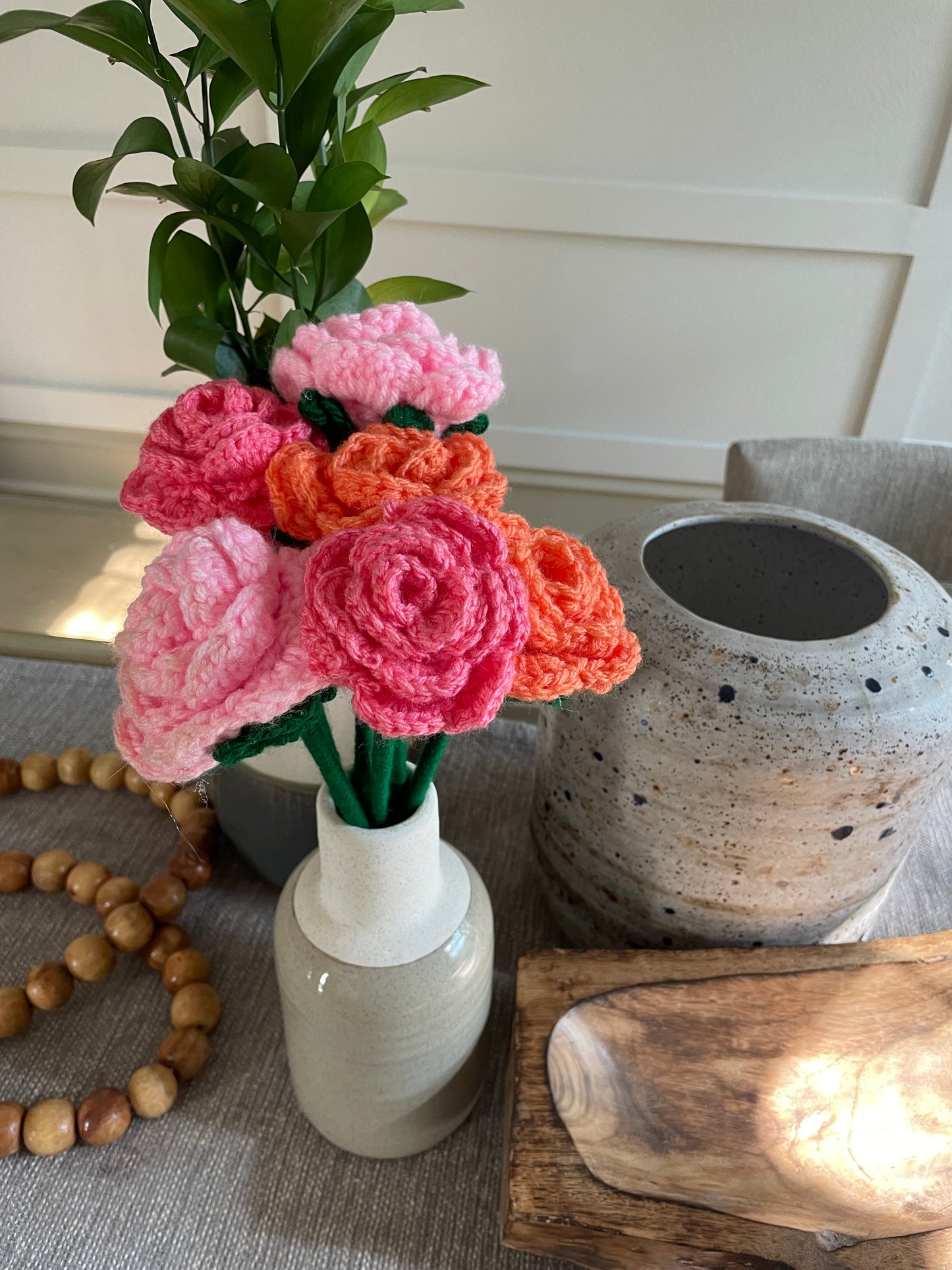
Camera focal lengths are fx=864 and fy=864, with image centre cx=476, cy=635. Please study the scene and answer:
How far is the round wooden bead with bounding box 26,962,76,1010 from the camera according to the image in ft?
1.65

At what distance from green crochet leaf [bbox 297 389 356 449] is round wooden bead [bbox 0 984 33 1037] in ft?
1.28

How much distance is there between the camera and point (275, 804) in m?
0.56

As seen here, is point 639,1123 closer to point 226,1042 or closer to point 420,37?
point 226,1042

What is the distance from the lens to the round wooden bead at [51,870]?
0.58m

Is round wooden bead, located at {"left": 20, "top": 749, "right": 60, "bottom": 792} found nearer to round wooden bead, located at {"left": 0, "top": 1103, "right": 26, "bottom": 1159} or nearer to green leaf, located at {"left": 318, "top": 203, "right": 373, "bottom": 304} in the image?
round wooden bead, located at {"left": 0, "top": 1103, "right": 26, "bottom": 1159}

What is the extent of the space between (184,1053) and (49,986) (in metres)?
0.09

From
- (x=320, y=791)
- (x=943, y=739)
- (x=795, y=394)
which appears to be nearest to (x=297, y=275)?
(x=320, y=791)

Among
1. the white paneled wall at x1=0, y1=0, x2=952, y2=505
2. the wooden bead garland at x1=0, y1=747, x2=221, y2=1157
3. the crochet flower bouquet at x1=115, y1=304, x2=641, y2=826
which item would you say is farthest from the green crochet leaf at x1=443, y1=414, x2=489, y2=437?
the white paneled wall at x1=0, y1=0, x2=952, y2=505

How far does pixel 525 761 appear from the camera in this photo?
71cm

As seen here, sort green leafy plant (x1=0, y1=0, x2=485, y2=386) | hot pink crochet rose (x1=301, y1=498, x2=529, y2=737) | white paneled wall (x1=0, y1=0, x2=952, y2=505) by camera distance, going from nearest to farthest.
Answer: hot pink crochet rose (x1=301, y1=498, x2=529, y2=737), green leafy plant (x1=0, y1=0, x2=485, y2=386), white paneled wall (x1=0, y1=0, x2=952, y2=505)

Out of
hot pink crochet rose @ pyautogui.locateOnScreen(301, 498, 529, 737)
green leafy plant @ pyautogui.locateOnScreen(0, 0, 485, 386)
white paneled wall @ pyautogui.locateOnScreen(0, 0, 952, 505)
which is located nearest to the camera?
hot pink crochet rose @ pyautogui.locateOnScreen(301, 498, 529, 737)

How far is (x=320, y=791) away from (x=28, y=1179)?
0.26m

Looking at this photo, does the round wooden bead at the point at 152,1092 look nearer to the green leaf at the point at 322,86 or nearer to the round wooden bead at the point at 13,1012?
the round wooden bead at the point at 13,1012

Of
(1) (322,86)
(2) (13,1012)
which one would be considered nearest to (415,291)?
(1) (322,86)
